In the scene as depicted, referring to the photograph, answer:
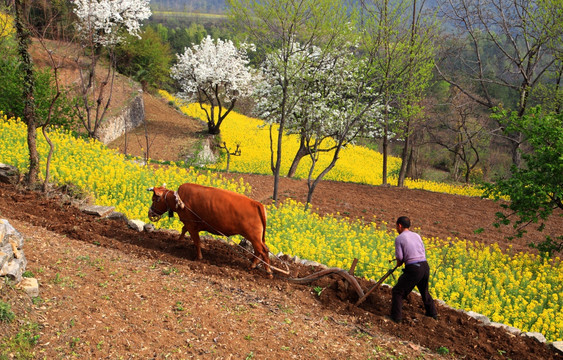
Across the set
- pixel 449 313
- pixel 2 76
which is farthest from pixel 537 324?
pixel 2 76

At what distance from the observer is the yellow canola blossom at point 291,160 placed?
2933cm

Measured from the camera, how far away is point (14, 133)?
15438 mm

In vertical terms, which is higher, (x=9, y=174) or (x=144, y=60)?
(x=144, y=60)

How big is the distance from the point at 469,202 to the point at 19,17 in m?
19.8

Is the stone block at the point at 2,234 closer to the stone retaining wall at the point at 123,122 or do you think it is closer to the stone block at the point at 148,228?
the stone block at the point at 148,228

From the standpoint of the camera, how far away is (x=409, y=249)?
21.5 feet

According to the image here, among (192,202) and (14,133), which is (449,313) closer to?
(192,202)

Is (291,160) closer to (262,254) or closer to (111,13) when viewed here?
(111,13)

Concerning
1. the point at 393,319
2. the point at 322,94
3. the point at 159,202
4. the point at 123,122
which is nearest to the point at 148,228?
the point at 159,202

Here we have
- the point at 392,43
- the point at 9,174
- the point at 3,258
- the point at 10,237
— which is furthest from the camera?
the point at 392,43

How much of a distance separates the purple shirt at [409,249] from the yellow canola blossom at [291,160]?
19.7 m

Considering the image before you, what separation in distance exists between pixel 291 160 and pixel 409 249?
27775mm

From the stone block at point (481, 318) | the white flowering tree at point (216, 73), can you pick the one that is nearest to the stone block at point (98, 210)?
the stone block at point (481, 318)

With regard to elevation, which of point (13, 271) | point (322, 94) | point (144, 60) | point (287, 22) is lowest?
point (13, 271)
